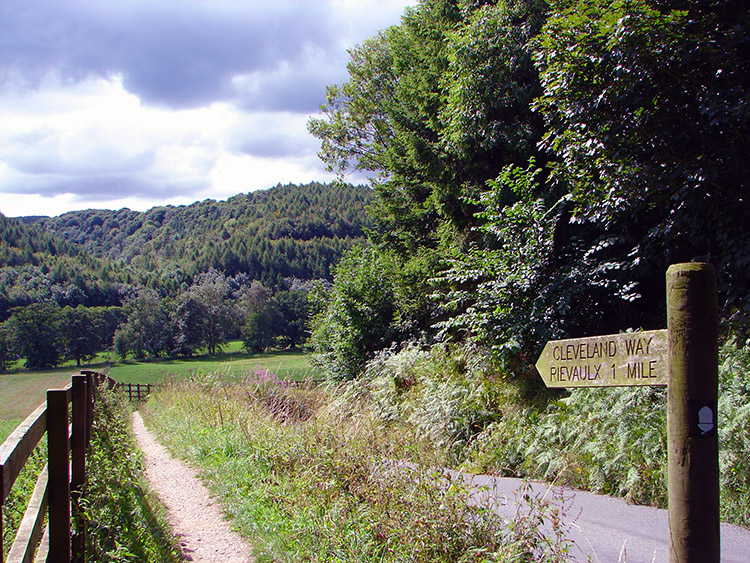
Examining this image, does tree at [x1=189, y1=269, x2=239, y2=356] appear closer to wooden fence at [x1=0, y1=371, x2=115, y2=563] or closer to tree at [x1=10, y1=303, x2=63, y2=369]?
tree at [x1=10, y1=303, x2=63, y2=369]

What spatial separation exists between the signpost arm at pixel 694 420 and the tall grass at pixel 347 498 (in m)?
1.28

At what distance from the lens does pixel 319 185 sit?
653 ft

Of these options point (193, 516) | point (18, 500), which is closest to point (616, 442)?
point (193, 516)

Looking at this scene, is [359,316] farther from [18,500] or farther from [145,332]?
[145,332]

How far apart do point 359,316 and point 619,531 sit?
11962 mm

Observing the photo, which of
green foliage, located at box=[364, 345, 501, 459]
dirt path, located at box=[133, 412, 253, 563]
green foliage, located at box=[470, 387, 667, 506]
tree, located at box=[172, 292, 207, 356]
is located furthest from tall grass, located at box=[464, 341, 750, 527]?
tree, located at box=[172, 292, 207, 356]

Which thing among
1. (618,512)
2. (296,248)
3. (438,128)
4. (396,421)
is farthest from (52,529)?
(296,248)

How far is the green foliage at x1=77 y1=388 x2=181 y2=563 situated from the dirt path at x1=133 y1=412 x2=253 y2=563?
0.20m

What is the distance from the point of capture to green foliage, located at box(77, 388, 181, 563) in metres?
4.22

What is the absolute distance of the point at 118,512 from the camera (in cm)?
516

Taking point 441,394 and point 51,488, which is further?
point 441,394

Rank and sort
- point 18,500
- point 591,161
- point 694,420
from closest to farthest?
point 694,420
point 18,500
point 591,161

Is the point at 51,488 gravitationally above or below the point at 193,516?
above

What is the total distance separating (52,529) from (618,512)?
16.7 ft
